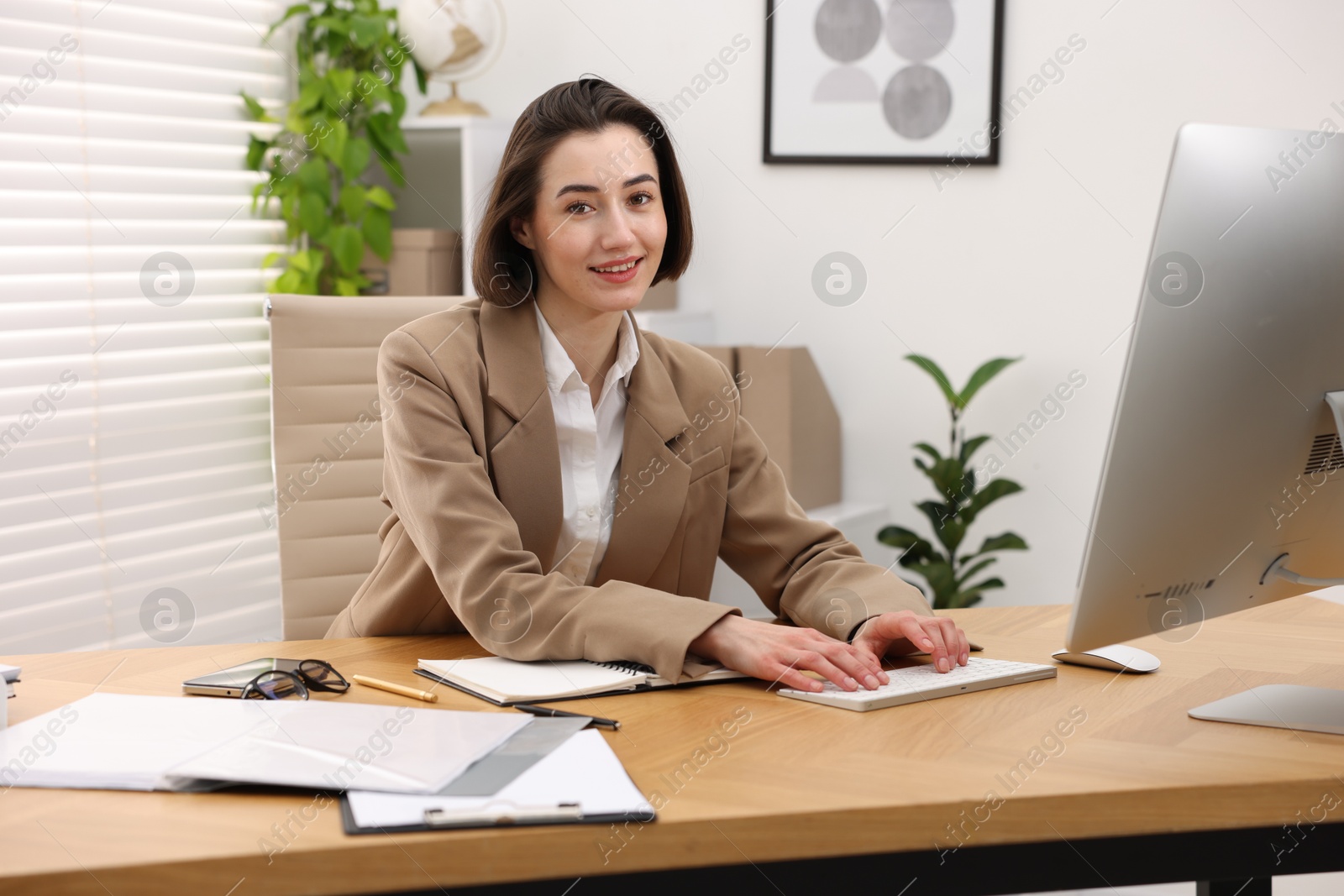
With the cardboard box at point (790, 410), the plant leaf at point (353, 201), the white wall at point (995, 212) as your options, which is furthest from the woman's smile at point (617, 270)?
the plant leaf at point (353, 201)

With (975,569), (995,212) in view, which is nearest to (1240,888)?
(975,569)

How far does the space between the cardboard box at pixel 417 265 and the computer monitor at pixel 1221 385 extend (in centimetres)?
244

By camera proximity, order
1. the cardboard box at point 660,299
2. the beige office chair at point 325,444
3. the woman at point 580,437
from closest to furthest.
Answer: the woman at point 580,437, the beige office chair at point 325,444, the cardboard box at point 660,299

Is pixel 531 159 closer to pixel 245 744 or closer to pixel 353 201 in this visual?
pixel 245 744

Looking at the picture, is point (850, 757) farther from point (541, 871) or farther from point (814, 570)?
point (814, 570)

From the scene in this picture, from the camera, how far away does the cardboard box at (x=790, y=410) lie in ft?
9.53

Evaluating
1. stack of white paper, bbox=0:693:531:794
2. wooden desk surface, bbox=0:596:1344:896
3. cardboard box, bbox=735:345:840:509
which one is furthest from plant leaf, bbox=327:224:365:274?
stack of white paper, bbox=0:693:531:794

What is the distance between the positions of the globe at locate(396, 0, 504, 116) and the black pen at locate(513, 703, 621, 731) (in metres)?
2.41

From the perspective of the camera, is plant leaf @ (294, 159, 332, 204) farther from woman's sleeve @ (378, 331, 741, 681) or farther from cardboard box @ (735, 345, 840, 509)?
woman's sleeve @ (378, 331, 741, 681)

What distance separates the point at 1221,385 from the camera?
0.98 meters

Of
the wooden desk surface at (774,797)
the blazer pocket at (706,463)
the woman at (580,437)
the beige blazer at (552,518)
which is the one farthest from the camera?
the blazer pocket at (706,463)

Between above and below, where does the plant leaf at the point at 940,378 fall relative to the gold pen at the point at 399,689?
above

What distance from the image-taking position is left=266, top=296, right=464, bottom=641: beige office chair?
1859 millimetres

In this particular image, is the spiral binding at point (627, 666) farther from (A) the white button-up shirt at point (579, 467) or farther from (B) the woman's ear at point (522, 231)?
(B) the woman's ear at point (522, 231)
